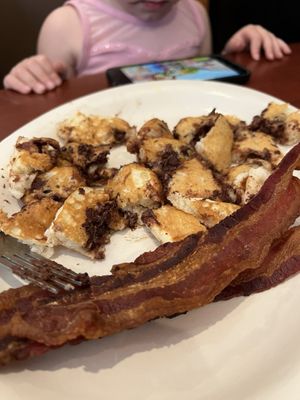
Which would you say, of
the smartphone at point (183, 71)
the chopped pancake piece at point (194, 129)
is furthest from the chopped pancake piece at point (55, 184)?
the smartphone at point (183, 71)

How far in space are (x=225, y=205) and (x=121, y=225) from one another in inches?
7.4

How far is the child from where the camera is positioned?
1496 millimetres

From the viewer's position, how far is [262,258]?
62 centimetres

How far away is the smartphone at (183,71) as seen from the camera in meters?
1.22

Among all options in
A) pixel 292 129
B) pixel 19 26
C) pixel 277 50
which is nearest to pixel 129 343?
pixel 292 129

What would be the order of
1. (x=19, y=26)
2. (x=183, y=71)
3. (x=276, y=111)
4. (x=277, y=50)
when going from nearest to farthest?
1. (x=276, y=111)
2. (x=183, y=71)
3. (x=277, y=50)
4. (x=19, y=26)

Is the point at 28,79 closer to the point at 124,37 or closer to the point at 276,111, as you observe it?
the point at 124,37

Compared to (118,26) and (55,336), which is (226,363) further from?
(118,26)

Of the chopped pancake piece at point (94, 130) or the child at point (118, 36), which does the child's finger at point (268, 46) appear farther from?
the chopped pancake piece at point (94, 130)

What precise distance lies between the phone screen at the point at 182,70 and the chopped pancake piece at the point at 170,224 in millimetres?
564

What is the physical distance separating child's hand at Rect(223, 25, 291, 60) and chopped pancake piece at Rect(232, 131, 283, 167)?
1.85 ft

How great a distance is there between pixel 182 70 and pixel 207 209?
62 centimetres

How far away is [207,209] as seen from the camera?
0.77m

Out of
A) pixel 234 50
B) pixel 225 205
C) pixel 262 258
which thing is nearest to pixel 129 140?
pixel 225 205
